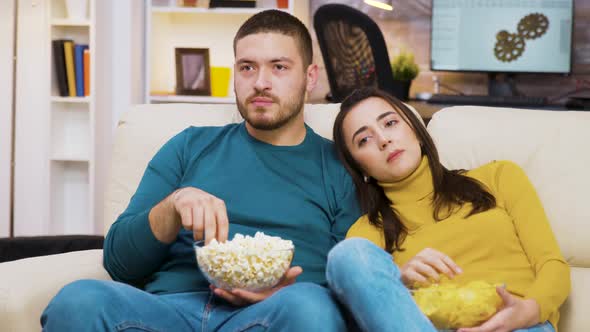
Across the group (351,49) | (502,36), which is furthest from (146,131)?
(502,36)

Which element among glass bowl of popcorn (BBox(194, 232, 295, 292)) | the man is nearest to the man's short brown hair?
the man

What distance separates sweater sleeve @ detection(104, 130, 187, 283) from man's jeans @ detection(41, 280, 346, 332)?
0.14 metres

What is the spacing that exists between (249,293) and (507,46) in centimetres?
286

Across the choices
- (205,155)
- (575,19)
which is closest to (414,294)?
(205,155)

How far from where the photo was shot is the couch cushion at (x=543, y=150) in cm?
177

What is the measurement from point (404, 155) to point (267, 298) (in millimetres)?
574

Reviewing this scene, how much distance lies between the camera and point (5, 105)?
3.68 metres

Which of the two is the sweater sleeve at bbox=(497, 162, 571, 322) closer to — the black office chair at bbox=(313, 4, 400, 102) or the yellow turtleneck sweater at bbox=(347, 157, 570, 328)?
the yellow turtleneck sweater at bbox=(347, 157, 570, 328)

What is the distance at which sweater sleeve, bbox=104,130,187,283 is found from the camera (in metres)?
1.56

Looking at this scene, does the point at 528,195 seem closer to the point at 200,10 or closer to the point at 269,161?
the point at 269,161

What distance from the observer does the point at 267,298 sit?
137 centimetres

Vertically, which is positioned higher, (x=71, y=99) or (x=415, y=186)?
(x=71, y=99)

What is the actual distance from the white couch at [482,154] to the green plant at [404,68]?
1.87 metres

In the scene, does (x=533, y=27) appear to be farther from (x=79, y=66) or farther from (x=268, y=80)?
(x=268, y=80)
